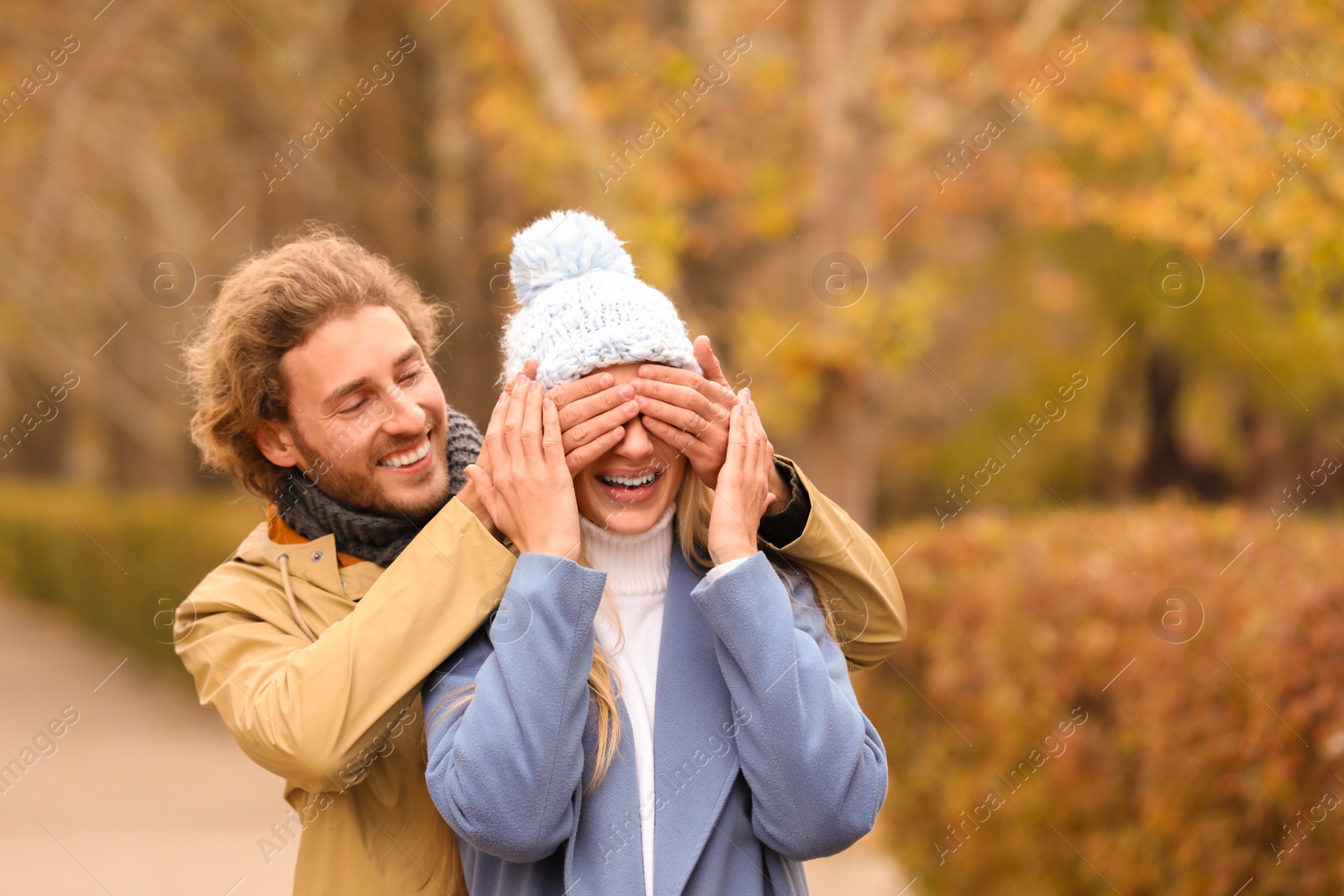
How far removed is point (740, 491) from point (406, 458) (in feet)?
2.26

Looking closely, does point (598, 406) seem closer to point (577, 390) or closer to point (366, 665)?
point (577, 390)

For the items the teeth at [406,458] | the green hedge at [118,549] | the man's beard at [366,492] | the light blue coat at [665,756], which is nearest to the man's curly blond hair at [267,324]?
the man's beard at [366,492]

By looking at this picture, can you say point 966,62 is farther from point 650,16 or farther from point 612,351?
point 612,351

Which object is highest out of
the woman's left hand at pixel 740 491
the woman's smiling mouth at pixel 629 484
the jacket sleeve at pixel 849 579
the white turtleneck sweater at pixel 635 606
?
the woman's smiling mouth at pixel 629 484

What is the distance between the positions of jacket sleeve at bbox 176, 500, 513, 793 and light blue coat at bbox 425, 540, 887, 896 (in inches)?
3.5

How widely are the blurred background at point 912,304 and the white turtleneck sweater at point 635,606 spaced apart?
2.11 metres

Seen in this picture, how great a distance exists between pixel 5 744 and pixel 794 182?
8023mm

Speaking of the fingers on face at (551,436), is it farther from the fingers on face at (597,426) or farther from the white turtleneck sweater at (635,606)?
the white turtleneck sweater at (635,606)

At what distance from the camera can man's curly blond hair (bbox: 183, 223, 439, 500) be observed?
2400 mm

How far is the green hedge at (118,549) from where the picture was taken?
11727mm

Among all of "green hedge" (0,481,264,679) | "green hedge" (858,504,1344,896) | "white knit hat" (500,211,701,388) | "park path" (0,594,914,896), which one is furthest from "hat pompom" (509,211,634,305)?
"green hedge" (0,481,264,679)

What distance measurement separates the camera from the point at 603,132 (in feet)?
29.1

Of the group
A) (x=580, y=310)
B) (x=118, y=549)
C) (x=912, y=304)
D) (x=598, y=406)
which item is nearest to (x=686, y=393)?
(x=598, y=406)

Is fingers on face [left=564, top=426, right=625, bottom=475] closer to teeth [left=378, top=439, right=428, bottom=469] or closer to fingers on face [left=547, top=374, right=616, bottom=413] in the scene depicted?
fingers on face [left=547, top=374, right=616, bottom=413]
